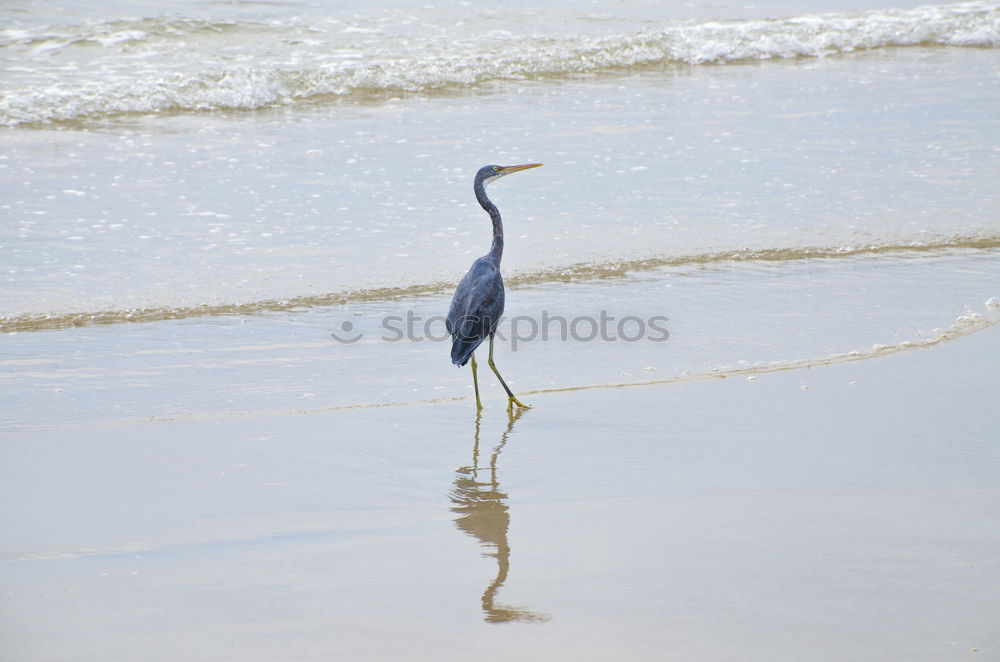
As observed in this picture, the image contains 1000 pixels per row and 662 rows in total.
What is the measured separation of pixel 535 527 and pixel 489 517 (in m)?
0.21

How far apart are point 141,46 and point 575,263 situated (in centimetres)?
1061

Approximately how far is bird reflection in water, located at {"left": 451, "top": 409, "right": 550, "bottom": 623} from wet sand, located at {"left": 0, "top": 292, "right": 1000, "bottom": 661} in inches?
0.5

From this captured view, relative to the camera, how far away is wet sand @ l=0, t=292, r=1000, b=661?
3.11 m

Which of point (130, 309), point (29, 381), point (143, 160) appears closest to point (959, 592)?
point (29, 381)

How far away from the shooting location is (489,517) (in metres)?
4.02

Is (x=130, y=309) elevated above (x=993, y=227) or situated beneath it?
situated beneath

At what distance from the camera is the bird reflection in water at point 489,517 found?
3.25 metres

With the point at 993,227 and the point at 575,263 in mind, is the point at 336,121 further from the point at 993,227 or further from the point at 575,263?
the point at 993,227

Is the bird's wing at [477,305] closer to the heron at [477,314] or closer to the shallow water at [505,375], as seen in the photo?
the heron at [477,314]

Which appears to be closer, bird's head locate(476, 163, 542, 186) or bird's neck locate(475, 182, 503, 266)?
bird's neck locate(475, 182, 503, 266)

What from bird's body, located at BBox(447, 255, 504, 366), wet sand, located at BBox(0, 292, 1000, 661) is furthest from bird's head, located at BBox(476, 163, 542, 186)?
wet sand, located at BBox(0, 292, 1000, 661)

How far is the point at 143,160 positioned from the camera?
420 inches

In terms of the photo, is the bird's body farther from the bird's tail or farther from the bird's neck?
the bird's neck

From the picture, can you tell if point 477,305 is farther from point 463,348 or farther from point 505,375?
point 505,375
